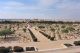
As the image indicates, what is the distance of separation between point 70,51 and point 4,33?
29.4 m

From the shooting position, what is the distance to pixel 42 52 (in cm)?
3531

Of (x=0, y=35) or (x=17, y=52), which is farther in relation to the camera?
(x=0, y=35)

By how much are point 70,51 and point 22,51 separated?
6936 mm

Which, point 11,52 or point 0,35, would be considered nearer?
point 11,52

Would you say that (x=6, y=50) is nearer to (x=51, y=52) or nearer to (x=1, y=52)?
(x=1, y=52)

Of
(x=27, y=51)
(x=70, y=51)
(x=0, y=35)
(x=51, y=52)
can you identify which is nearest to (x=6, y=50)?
Answer: (x=27, y=51)

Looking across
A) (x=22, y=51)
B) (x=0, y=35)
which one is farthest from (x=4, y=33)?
(x=22, y=51)

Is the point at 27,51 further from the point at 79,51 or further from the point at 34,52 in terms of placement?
the point at 79,51

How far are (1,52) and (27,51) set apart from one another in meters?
3.85

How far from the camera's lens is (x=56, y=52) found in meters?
35.1

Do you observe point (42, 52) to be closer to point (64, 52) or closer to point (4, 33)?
point (64, 52)

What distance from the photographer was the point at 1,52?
34.5 meters

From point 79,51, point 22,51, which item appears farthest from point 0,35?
point 79,51

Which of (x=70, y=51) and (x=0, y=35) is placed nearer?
(x=70, y=51)
